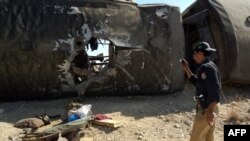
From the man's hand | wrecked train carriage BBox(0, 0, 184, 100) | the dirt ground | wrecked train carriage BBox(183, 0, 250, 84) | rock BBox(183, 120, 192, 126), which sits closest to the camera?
the man's hand

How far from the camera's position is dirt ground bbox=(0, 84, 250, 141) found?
6.29 meters

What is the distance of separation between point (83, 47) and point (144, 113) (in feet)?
5.42

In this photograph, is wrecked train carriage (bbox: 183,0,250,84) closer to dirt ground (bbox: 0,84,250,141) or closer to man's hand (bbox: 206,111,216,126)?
dirt ground (bbox: 0,84,250,141)

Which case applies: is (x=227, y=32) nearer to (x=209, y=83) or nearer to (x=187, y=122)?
(x=187, y=122)

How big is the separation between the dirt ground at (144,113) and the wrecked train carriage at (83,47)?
23 cm

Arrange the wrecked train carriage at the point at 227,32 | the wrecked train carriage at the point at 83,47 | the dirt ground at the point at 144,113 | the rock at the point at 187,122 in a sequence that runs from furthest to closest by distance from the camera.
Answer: the wrecked train carriage at the point at 227,32 → the wrecked train carriage at the point at 83,47 → the rock at the point at 187,122 → the dirt ground at the point at 144,113

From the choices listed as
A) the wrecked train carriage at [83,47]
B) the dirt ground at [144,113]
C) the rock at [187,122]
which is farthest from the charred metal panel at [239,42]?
the rock at [187,122]

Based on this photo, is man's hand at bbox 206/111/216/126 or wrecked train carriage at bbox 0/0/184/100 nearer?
man's hand at bbox 206/111/216/126

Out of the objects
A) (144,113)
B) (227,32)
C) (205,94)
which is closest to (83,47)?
(144,113)

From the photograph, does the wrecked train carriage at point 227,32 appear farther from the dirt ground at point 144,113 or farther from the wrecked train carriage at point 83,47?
the wrecked train carriage at point 83,47

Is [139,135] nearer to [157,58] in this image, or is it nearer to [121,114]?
[121,114]

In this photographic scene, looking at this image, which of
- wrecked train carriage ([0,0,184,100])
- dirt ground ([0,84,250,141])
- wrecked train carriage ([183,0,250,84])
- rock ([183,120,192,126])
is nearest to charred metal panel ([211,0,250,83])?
wrecked train carriage ([183,0,250,84])

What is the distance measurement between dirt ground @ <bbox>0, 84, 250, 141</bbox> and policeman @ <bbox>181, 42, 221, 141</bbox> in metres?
1.73

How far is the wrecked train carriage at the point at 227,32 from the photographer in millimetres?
8609
